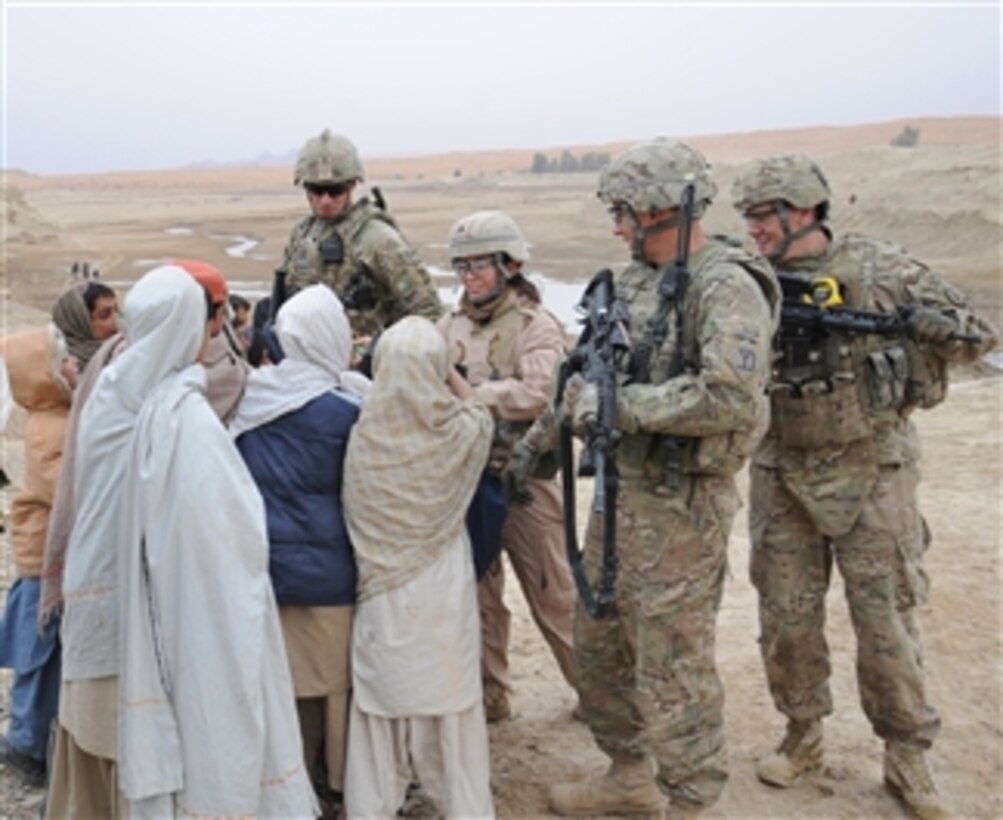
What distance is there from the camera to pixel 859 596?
3.96 m

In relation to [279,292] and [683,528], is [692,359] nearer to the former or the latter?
[683,528]

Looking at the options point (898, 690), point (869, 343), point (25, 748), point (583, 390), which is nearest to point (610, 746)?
point (898, 690)

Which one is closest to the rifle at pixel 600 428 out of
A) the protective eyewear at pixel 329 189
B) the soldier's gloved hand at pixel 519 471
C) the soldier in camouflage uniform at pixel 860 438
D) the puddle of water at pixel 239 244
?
the soldier's gloved hand at pixel 519 471

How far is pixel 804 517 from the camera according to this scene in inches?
160

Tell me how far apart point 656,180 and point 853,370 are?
40.6 inches

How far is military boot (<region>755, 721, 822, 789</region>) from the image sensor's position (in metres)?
4.20

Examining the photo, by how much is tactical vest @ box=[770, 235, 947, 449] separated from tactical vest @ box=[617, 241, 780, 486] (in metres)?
0.56

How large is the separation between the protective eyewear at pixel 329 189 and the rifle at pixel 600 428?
1820 millimetres

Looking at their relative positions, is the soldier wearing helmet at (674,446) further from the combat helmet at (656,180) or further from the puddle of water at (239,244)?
the puddle of water at (239,244)

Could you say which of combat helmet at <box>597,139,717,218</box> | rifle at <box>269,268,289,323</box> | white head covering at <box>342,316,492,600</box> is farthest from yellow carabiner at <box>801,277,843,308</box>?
rifle at <box>269,268,289,323</box>

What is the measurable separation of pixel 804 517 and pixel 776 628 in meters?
0.41

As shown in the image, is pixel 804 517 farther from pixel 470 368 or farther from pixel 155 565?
pixel 155 565

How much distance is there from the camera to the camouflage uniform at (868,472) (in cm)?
388

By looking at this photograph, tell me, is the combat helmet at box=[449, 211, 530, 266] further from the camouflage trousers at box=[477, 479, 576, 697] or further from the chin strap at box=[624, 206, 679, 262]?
the camouflage trousers at box=[477, 479, 576, 697]
